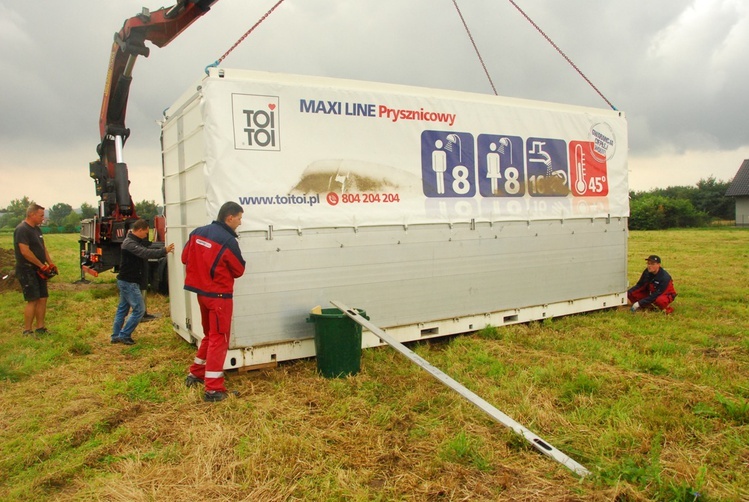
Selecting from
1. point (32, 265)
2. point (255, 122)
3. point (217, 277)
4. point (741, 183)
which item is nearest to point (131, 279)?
point (32, 265)

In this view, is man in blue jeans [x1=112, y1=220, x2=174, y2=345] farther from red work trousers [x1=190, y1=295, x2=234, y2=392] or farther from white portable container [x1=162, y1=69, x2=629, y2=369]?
red work trousers [x1=190, y1=295, x2=234, y2=392]

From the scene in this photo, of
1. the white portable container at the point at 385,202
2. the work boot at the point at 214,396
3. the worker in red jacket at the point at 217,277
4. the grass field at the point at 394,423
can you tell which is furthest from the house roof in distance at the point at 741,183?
the work boot at the point at 214,396

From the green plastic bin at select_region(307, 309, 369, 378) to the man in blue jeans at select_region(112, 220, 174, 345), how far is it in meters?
2.97

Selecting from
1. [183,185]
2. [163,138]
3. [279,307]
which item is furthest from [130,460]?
[163,138]

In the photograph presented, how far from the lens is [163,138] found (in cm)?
727

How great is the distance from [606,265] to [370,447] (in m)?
6.24

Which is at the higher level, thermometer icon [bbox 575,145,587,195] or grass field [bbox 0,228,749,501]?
thermometer icon [bbox 575,145,587,195]

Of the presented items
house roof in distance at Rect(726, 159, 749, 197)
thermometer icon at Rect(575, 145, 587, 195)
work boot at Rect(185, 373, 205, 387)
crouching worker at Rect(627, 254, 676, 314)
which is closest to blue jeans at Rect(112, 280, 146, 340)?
work boot at Rect(185, 373, 205, 387)

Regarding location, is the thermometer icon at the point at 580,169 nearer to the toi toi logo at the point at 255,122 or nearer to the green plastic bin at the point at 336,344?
the green plastic bin at the point at 336,344

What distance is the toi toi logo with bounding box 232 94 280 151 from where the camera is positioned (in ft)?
18.1

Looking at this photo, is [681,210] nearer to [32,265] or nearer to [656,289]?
[656,289]

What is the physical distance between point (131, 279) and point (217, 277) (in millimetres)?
2902

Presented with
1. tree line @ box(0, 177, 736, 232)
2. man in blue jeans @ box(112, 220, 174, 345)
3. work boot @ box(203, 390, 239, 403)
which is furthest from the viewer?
tree line @ box(0, 177, 736, 232)

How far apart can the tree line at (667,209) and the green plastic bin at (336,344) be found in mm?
30666
